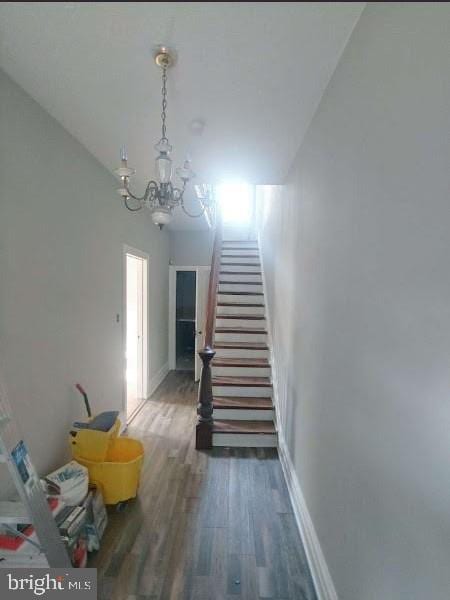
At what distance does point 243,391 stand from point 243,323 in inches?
46.7

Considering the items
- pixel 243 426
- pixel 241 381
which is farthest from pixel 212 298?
Answer: pixel 243 426

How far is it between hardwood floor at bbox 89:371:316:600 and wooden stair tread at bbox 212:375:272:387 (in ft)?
2.22

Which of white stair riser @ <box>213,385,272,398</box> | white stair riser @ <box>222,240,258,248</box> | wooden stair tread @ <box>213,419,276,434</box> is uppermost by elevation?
white stair riser @ <box>222,240,258,248</box>

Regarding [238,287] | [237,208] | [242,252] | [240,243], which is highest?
[237,208]

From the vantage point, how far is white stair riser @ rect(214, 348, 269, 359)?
3.82 metres

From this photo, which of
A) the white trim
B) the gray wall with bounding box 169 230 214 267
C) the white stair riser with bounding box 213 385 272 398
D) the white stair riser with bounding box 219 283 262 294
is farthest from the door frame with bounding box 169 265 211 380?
the white trim

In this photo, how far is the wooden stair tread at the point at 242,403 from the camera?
313cm

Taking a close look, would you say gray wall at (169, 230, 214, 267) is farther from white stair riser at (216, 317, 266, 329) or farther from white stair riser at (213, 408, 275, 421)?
white stair riser at (213, 408, 275, 421)

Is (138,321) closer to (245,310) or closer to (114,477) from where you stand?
(245,310)

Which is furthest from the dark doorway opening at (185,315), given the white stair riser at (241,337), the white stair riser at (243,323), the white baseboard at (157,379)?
the white stair riser at (241,337)

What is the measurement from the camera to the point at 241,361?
3697mm

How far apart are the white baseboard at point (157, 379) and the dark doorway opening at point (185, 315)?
0.75 metres

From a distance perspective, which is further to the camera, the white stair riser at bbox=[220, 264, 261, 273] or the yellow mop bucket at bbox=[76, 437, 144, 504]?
the white stair riser at bbox=[220, 264, 261, 273]

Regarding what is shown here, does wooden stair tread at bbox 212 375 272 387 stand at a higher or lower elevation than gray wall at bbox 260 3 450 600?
lower
